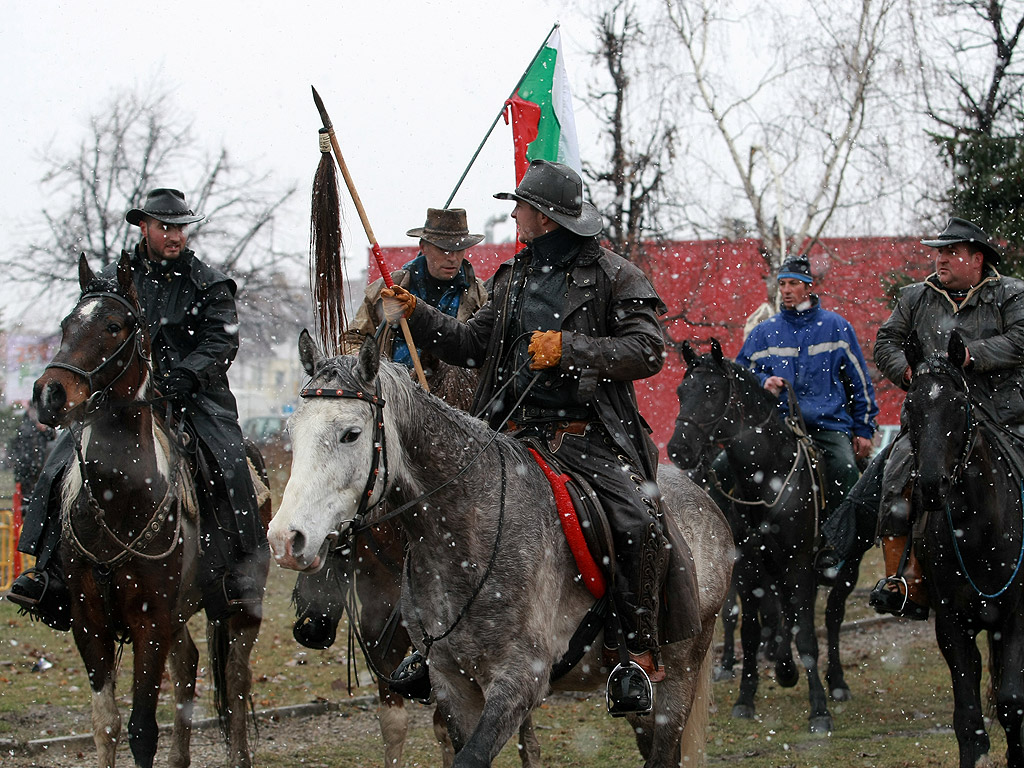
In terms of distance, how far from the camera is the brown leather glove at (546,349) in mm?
4770

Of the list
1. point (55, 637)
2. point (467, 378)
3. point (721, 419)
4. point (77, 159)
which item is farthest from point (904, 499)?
point (77, 159)

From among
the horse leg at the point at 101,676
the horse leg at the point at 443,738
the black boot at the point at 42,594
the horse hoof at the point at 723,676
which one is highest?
the black boot at the point at 42,594

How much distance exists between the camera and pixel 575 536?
4.75 m

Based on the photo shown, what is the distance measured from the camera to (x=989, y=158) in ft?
→ 41.8

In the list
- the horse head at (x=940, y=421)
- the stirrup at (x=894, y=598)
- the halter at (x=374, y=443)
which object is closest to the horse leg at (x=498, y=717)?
the halter at (x=374, y=443)

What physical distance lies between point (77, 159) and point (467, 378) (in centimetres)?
1403

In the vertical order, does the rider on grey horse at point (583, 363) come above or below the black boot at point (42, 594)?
above

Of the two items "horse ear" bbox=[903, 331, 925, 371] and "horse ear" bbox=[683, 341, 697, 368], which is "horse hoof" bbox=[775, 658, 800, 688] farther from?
"horse ear" bbox=[903, 331, 925, 371]

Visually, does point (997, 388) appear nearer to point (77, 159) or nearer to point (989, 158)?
point (989, 158)

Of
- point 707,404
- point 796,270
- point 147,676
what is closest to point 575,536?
point 147,676

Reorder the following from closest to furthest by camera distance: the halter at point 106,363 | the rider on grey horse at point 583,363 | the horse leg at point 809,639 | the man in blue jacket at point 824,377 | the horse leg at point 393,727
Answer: the rider on grey horse at point 583,363, the halter at point 106,363, the horse leg at point 393,727, the horse leg at point 809,639, the man in blue jacket at point 824,377

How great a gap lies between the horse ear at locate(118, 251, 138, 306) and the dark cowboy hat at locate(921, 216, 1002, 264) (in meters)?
4.73

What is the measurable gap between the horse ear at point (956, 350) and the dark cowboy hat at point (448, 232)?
9.30 feet

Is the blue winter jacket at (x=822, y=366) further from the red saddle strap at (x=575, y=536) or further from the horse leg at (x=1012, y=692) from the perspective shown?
the red saddle strap at (x=575, y=536)
